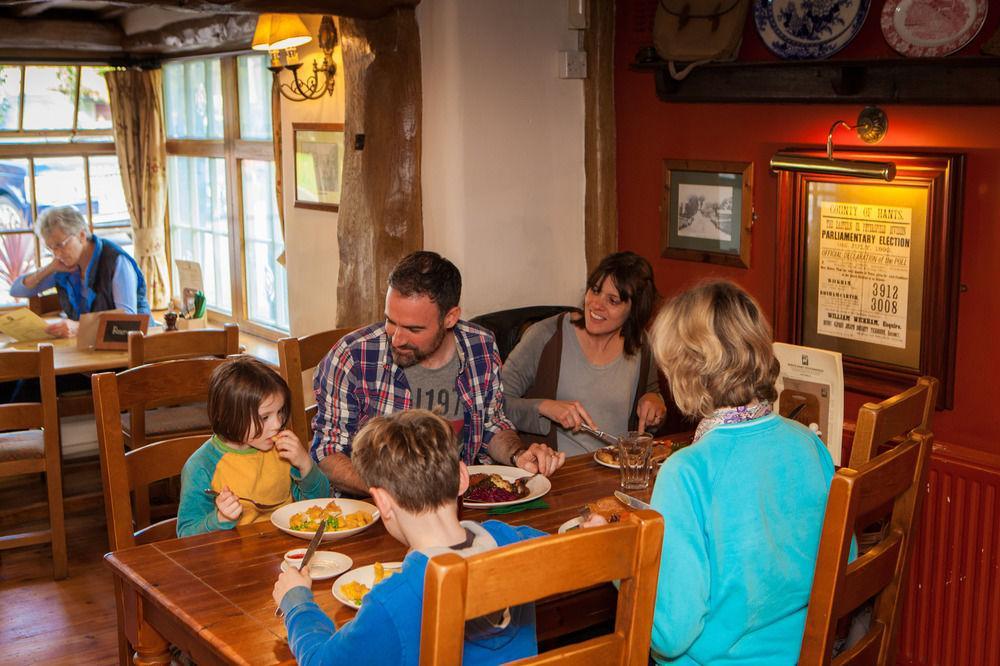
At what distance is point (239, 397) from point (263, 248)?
3646mm

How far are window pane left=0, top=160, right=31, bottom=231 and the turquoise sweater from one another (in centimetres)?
572

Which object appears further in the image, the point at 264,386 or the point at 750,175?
the point at 750,175

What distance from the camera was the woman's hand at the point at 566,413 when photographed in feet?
9.35

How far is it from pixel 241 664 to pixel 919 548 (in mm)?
2162

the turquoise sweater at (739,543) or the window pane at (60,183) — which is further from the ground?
the window pane at (60,183)

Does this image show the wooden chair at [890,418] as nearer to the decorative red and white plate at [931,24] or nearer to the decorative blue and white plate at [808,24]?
the decorative red and white plate at [931,24]

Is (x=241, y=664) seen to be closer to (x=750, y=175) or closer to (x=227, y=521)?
(x=227, y=521)

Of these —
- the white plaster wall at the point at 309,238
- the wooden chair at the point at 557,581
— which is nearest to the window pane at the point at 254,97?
the white plaster wall at the point at 309,238

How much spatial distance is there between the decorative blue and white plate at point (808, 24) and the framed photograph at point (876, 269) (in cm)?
30

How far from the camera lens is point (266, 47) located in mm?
4309

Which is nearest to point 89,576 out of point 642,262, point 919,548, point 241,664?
point 642,262

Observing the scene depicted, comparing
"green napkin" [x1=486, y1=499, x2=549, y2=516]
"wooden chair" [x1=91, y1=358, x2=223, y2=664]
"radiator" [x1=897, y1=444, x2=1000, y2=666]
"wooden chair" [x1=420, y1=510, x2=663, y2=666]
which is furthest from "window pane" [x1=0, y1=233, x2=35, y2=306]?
"wooden chair" [x1=420, y1=510, x2=663, y2=666]

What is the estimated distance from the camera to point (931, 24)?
2.87 meters

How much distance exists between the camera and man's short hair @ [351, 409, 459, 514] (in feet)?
5.15
